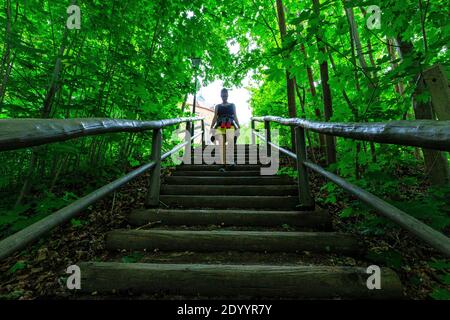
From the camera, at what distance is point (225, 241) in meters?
1.98

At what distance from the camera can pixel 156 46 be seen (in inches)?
150

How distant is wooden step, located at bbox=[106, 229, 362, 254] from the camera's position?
195cm

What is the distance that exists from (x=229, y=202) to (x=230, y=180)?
78cm

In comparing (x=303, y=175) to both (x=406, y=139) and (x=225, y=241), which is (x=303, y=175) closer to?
(x=225, y=241)

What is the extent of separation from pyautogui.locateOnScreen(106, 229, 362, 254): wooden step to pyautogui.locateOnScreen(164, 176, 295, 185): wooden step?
1.56m

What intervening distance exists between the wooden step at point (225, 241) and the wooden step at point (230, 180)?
1556 millimetres

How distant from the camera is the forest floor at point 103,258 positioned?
153 centimetres

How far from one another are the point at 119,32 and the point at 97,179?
193 cm

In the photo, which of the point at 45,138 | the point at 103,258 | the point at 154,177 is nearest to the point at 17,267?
the point at 103,258

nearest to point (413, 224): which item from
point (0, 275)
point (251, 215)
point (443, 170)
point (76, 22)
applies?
point (251, 215)

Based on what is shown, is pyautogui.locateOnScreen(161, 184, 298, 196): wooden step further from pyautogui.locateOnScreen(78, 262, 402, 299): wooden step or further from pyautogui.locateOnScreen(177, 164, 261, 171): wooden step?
pyautogui.locateOnScreen(78, 262, 402, 299): wooden step

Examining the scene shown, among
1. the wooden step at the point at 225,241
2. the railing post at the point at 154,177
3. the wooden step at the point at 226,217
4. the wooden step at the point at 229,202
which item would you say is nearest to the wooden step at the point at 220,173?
the wooden step at the point at 229,202

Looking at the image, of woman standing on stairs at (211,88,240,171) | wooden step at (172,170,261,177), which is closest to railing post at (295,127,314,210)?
wooden step at (172,170,261,177)
